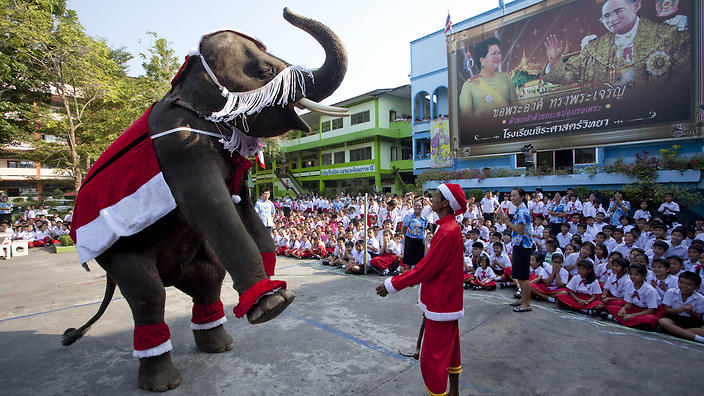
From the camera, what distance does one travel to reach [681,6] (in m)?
11.2

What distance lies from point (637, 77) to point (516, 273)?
1189 centimetres

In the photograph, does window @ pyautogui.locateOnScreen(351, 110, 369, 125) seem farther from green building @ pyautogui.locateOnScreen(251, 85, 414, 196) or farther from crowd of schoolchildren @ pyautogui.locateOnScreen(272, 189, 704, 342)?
crowd of schoolchildren @ pyautogui.locateOnScreen(272, 189, 704, 342)

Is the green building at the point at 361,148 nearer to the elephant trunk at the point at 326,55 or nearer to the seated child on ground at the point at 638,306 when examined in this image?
the seated child on ground at the point at 638,306

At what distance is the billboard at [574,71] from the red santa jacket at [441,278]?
13.8m

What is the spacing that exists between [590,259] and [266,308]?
5541 millimetres

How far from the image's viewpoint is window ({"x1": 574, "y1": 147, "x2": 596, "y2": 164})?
1422cm

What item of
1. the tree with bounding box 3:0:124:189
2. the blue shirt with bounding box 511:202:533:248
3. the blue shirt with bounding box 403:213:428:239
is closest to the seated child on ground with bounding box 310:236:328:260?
the blue shirt with bounding box 403:213:428:239

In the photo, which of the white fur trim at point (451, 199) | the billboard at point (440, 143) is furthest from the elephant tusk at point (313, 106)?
the billboard at point (440, 143)

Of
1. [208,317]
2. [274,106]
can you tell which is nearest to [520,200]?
[274,106]

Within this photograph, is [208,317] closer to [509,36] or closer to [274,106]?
[274,106]

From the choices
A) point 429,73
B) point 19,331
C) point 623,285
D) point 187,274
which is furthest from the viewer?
point 429,73

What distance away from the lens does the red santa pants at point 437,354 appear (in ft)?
7.48

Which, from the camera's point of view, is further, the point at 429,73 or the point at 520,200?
the point at 429,73

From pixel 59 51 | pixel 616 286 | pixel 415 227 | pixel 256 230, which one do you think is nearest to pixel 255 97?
pixel 256 230
